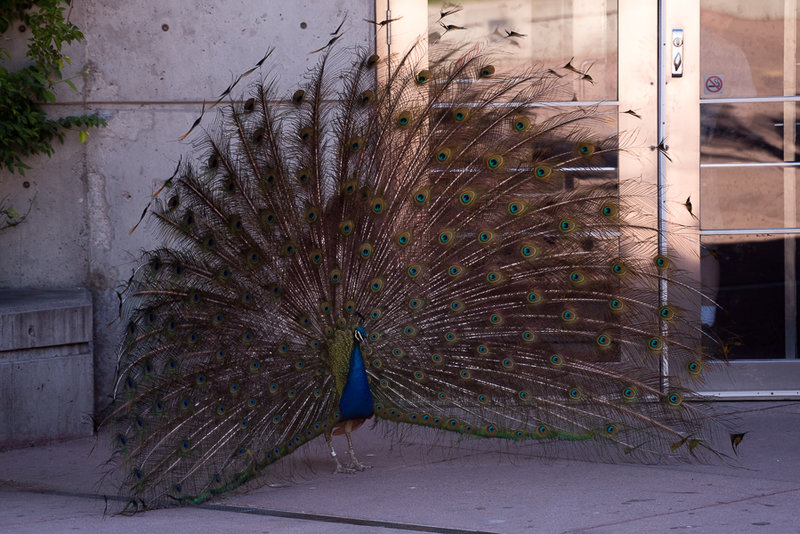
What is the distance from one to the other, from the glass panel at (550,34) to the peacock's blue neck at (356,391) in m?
3.13

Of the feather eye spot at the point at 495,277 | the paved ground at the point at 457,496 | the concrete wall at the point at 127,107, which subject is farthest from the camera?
the concrete wall at the point at 127,107

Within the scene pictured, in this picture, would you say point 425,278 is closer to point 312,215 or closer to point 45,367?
point 312,215

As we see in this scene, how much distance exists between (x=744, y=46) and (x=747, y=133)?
2.09 feet

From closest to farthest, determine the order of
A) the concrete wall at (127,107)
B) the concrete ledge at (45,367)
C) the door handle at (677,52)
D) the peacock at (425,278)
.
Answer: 1. the peacock at (425,278)
2. the concrete ledge at (45,367)
3. the door handle at (677,52)
4. the concrete wall at (127,107)

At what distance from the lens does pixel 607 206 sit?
5.93 metres

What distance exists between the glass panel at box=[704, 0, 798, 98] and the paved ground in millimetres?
2541

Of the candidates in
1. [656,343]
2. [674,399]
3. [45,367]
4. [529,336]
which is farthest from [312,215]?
[45,367]

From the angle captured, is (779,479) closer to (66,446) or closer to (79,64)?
(66,446)

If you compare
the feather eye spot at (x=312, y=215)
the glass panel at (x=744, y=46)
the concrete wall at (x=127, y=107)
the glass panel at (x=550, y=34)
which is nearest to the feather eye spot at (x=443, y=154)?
the feather eye spot at (x=312, y=215)

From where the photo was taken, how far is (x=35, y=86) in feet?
25.7

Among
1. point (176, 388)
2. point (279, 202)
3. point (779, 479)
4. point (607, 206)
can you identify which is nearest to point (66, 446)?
point (176, 388)

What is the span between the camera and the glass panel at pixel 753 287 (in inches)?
316

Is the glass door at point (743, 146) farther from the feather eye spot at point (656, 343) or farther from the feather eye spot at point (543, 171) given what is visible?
the feather eye spot at point (543, 171)

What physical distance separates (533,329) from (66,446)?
11.6ft
